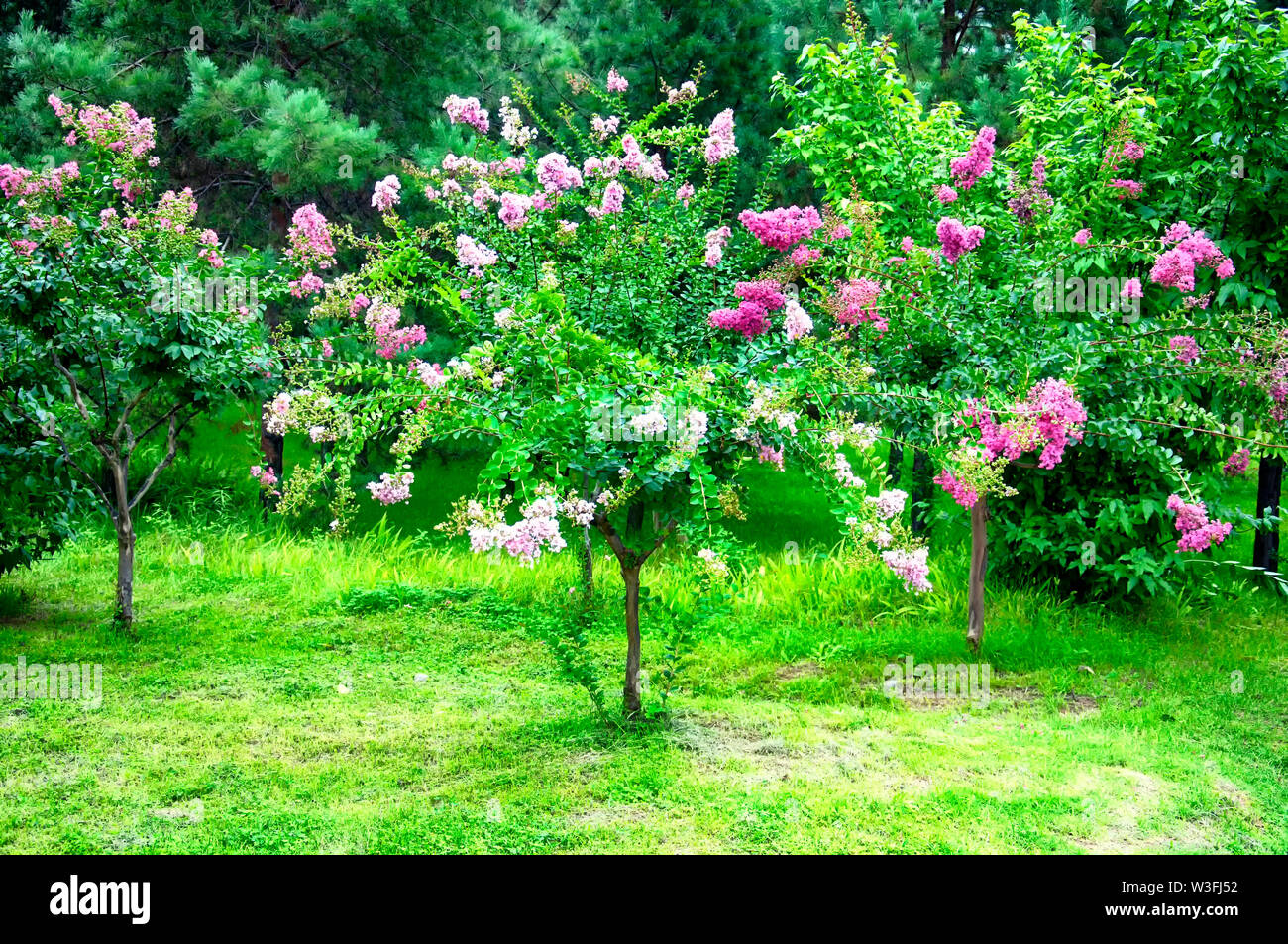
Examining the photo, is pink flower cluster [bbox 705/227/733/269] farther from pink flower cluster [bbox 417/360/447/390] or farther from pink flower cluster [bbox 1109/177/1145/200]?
pink flower cluster [bbox 1109/177/1145/200]

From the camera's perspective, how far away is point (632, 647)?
4988 mm

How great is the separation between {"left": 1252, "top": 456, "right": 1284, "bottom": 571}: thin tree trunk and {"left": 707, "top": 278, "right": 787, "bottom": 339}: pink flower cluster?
13.7 feet

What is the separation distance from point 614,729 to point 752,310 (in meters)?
2.05

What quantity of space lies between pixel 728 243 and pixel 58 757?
4418 millimetres

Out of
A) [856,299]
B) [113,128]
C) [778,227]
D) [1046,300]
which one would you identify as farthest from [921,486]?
[113,128]

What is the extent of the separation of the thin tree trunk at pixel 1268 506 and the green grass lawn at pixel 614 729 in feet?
1.47

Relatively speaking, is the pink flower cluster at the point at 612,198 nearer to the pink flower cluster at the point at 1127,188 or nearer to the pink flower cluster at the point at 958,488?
the pink flower cluster at the point at 958,488

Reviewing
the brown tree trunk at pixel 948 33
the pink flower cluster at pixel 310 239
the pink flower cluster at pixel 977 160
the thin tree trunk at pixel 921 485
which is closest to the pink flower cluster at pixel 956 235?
the pink flower cluster at pixel 977 160

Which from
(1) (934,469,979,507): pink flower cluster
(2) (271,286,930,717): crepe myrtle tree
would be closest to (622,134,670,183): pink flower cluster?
(2) (271,286,930,717): crepe myrtle tree

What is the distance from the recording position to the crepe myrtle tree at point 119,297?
20.2 feet

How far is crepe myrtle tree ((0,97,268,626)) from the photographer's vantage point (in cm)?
616
